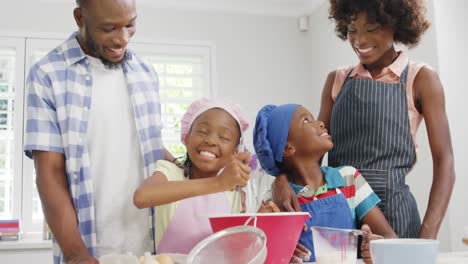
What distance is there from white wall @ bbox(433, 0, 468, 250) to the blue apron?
61.1 inches

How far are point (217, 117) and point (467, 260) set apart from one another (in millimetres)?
629

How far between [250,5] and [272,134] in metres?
2.85

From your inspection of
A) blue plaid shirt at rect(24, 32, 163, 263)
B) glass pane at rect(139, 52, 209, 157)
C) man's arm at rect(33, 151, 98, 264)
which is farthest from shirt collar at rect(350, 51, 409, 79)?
glass pane at rect(139, 52, 209, 157)

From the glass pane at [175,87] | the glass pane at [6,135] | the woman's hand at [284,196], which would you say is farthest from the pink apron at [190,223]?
the glass pane at [6,135]

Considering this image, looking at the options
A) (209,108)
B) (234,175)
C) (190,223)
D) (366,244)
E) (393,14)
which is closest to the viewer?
(234,175)

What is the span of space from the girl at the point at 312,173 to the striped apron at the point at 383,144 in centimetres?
6

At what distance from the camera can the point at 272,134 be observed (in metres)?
1.29

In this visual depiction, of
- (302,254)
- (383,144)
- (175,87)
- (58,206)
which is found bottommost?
(302,254)

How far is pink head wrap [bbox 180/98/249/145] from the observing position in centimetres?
128

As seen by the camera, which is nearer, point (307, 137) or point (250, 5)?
point (307, 137)

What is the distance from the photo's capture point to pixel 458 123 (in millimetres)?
2627

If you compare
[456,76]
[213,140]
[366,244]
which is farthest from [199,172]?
[456,76]

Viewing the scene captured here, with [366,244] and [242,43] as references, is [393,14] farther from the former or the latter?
[242,43]

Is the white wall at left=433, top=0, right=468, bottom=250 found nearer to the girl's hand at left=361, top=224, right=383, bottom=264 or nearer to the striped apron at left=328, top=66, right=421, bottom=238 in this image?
the striped apron at left=328, top=66, right=421, bottom=238
